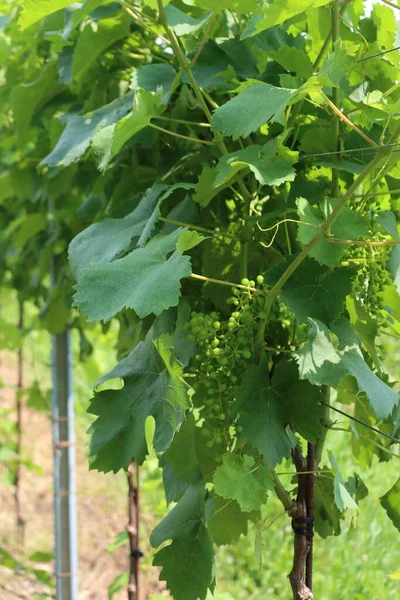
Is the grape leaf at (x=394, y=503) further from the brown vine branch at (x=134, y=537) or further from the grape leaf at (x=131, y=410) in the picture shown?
the brown vine branch at (x=134, y=537)

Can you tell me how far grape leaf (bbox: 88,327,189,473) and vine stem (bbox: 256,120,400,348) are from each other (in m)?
0.14

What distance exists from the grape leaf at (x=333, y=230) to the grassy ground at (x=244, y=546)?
0.42 m

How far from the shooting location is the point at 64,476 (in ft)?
7.93

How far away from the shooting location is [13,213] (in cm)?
275

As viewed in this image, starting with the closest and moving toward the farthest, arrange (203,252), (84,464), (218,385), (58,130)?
(218,385)
(203,252)
(58,130)
(84,464)

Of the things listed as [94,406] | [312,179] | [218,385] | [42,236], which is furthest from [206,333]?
[42,236]

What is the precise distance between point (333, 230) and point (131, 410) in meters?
0.36

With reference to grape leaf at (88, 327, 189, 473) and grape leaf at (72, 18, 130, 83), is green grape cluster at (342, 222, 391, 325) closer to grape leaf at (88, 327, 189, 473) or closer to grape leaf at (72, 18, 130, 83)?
grape leaf at (88, 327, 189, 473)

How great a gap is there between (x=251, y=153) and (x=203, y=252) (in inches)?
9.8

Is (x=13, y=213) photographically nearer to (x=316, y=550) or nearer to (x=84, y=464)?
(x=316, y=550)

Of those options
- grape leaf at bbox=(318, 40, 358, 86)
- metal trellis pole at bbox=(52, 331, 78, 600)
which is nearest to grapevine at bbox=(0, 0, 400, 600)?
grape leaf at bbox=(318, 40, 358, 86)

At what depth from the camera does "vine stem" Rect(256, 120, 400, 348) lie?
2.67 feet

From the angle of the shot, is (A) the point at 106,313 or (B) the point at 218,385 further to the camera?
(B) the point at 218,385

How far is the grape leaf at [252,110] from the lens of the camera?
810 mm
